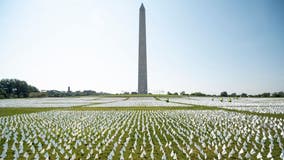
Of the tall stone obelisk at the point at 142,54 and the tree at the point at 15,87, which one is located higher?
the tall stone obelisk at the point at 142,54

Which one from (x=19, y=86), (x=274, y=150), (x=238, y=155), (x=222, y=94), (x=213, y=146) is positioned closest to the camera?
(x=238, y=155)

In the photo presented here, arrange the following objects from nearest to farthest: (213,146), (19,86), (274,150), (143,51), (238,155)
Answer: (238,155) < (274,150) < (213,146) < (143,51) < (19,86)

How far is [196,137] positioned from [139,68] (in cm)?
5701

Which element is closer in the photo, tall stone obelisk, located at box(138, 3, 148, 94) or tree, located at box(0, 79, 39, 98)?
tall stone obelisk, located at box(138, 3, 148, 94)

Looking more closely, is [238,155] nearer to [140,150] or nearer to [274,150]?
[274,150]

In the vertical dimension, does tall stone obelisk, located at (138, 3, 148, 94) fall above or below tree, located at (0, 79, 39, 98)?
above

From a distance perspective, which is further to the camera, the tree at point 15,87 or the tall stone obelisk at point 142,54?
the tree at point 15,87

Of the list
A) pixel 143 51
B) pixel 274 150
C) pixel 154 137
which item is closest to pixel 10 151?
pixel 154 137

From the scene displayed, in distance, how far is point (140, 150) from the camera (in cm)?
880

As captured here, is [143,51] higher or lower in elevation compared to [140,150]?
higher

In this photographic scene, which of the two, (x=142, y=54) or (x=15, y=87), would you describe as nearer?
(x=142, y=54)

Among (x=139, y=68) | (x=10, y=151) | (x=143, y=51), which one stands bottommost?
(x=10, y=151)

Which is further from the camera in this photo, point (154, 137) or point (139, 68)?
point (139, 68)

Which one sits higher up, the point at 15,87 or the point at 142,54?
the point at 142,54
